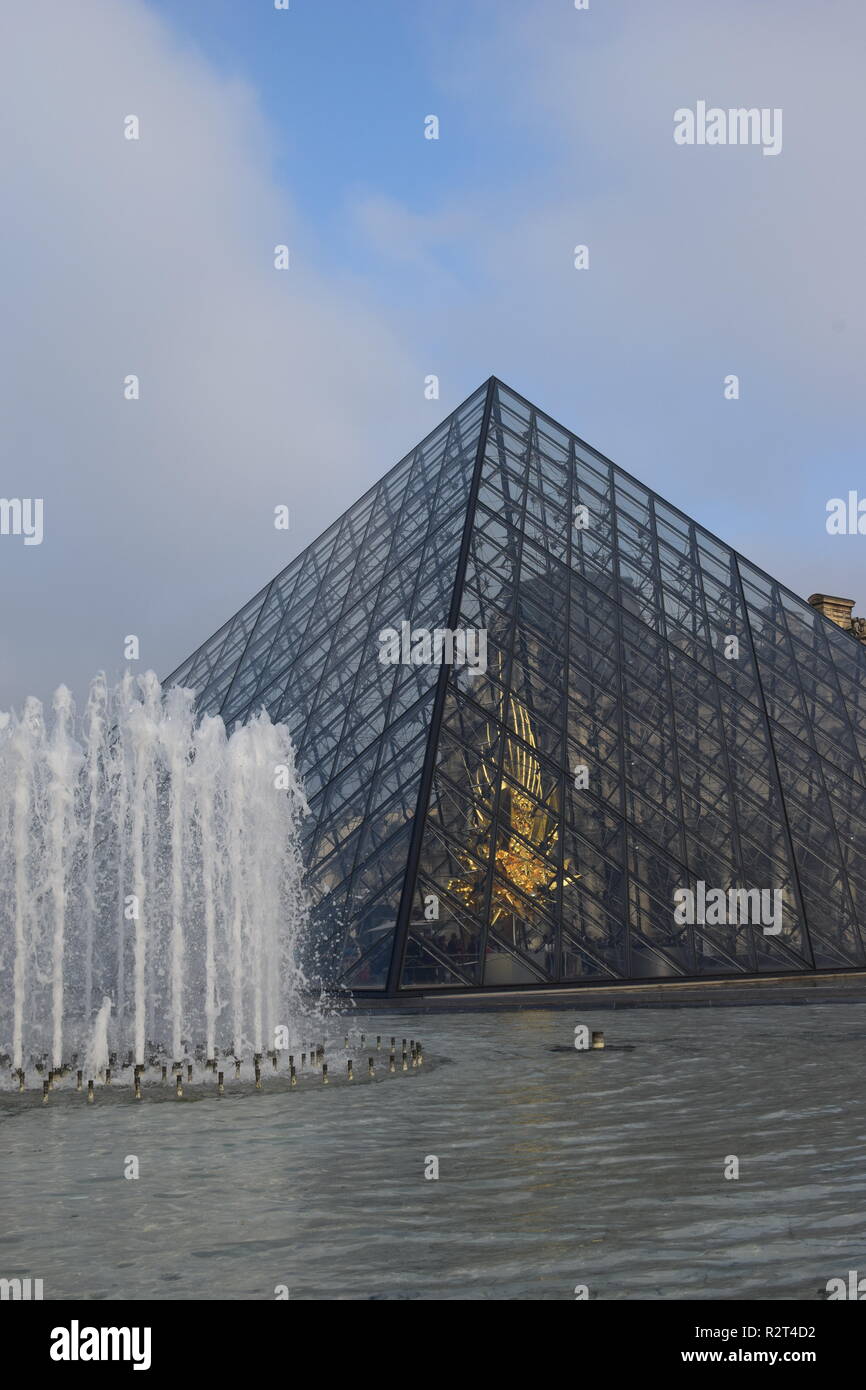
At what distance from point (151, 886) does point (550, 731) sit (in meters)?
10.2

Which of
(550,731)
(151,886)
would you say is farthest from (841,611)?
(151,886)

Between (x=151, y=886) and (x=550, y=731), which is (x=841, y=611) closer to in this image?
(x=550, y=731)

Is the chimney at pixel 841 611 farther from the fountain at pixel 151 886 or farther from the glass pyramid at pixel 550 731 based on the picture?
the fountain at pixel 151 886

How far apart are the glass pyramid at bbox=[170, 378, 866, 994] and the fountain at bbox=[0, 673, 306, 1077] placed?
3.35m

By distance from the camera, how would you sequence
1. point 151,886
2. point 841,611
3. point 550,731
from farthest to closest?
point 841,611 → point 550,731 → point 151,886

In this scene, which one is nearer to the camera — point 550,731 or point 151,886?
point 151,886

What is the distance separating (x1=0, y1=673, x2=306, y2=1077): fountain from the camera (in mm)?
16203

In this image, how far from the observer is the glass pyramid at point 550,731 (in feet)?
76.0

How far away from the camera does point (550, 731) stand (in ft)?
85.3

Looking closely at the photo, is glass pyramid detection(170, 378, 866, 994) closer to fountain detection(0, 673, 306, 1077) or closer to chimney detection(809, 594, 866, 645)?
fountain detection(0, 673, 306, 1077)

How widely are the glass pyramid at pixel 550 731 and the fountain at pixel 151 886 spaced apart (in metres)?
3.35
